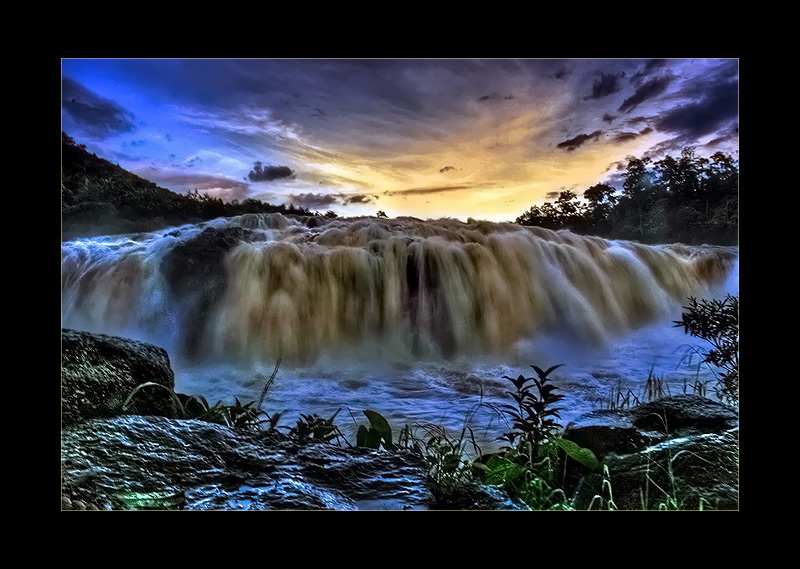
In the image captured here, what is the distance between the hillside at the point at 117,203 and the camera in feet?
9.28

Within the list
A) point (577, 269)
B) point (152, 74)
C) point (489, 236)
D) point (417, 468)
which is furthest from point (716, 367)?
point (152, 74)

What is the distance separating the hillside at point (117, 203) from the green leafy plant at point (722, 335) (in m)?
2.14

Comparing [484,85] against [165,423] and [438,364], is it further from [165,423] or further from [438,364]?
[165,423]

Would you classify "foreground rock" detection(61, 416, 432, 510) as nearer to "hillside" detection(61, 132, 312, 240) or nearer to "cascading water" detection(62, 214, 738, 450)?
"cascading water" detection(62, 214, 738, 450)

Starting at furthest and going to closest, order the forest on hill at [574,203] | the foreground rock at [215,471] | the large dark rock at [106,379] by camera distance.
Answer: the forest on hill at [574,203], the large dark rock at [106,379], the foreground rock at [215,471]

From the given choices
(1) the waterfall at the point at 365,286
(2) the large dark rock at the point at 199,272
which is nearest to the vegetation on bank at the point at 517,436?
(1) the waterfall at the point at 365,286

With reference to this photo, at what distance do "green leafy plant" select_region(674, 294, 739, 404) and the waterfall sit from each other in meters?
0.10

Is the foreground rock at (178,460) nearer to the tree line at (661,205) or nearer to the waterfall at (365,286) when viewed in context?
the waterfall at (365,286)

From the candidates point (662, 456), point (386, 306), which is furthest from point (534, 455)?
point (386, 306)

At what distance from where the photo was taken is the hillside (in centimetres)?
283

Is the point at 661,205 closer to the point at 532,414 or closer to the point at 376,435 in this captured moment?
the point at 532,414

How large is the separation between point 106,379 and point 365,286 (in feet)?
4.53

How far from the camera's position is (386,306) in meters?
2.93
